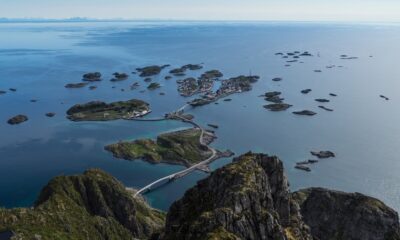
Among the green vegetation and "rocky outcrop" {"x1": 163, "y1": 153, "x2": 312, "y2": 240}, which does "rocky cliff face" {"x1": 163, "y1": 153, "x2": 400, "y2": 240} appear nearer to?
"rocky outcrop" {"x1": 163, "y1": 153, "x2": 312, "y2": 240}

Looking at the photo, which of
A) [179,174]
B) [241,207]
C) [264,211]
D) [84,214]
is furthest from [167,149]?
[264,211]

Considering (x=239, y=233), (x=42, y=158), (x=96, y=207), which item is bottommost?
(x=42, y=158)

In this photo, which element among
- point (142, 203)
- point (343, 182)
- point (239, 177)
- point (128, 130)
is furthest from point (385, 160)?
point (239, 177)

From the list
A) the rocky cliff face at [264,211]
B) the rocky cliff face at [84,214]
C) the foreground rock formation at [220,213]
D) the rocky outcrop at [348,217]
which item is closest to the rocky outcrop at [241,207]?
the rocky cliff face at [264,211]

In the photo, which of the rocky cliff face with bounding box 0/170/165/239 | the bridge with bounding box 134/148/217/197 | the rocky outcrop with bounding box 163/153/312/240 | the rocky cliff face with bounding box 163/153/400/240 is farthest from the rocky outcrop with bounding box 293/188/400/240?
the bridge with bounding box 134/148/217/197

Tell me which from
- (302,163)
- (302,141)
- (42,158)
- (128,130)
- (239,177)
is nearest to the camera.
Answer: (239,177)

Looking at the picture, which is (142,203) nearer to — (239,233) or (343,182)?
(343,182)

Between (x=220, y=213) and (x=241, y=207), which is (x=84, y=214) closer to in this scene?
(x=241, y=207)
